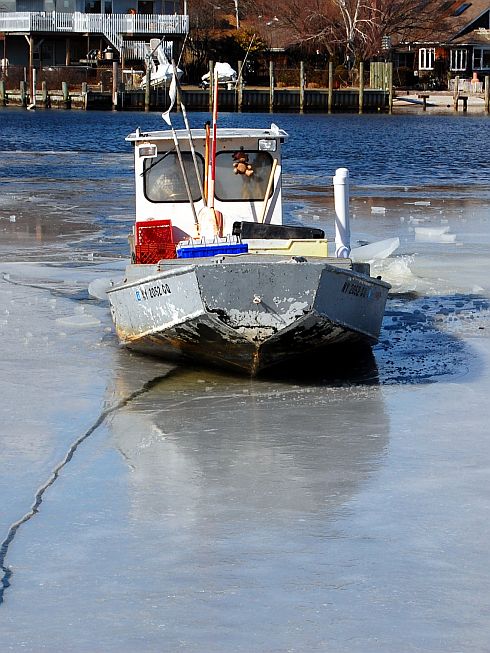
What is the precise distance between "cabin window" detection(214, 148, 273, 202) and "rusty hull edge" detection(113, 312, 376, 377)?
2391mm

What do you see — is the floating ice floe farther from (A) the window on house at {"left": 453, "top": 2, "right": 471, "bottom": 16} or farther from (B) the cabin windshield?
(A) the window on house at {"left": 453, "top": 2, "right": 471, "bottom": 16}

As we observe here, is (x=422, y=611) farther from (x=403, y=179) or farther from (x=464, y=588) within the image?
(x=403, y=179)

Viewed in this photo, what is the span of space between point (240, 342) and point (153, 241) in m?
2.52

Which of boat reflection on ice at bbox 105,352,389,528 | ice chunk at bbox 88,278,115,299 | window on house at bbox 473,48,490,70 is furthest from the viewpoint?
window on house at bbox 473,48,490,70

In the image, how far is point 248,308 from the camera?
9602 millimetres

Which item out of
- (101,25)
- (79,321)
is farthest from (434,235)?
(101,25)

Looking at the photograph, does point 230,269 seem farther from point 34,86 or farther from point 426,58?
point 426,58

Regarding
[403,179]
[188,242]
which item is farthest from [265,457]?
[403,179]

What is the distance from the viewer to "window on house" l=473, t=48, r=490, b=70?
96781 mm

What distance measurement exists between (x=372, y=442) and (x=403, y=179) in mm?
24986

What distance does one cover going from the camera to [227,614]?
556cm

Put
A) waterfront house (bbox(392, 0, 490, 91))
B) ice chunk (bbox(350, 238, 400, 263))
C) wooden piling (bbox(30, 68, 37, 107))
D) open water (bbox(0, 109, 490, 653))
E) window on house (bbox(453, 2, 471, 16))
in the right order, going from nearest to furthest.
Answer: open water (bbox(0, 109, 490, 653))
ice chunk (bbox(350, 238, 400, 263))
wooden piling (bbox(30, 68, 37, 107))
waterfront house (bbox(392, 0, 490, 91))
window on house (bbox(453, 2, 471, 16))

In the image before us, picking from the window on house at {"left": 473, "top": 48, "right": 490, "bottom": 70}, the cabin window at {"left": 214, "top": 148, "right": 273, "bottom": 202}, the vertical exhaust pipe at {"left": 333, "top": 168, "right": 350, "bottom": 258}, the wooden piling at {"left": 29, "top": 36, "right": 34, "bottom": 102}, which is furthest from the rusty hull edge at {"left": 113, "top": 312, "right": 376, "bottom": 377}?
the window on house at {"left": 473, "top": 48, "right": 490, "bottom": 70}

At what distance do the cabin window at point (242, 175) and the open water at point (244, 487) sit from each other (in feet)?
5.36
